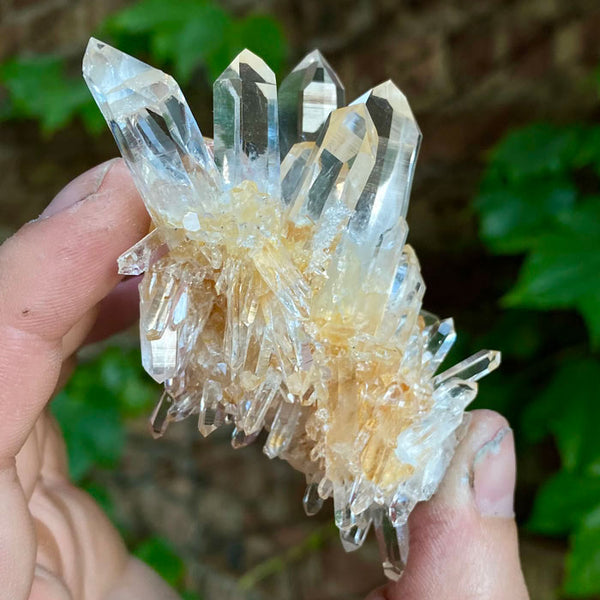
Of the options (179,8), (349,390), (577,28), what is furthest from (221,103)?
(577,28)

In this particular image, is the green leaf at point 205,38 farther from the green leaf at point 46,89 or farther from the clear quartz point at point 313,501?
the clear quartz point at point 313,501

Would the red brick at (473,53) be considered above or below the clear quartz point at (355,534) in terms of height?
below

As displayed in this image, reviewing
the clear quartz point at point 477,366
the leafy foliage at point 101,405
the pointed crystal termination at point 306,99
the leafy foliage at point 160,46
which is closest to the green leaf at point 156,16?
the leafy foliage at point 160,46

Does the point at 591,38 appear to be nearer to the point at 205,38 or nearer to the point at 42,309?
the point at 205,38

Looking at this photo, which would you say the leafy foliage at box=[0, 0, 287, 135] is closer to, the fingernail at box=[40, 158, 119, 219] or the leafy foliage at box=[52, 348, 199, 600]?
the leafy foliage at box=[52, 348, 199, 600]

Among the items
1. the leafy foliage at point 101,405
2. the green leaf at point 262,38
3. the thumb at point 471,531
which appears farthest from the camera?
the leafy foliage at point 101,405

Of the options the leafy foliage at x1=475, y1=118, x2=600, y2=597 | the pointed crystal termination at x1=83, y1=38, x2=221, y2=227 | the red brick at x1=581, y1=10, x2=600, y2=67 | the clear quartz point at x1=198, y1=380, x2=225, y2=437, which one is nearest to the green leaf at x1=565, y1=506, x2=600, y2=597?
the leafy foliage at x1=475, y1=118, x2=600, y2=597
